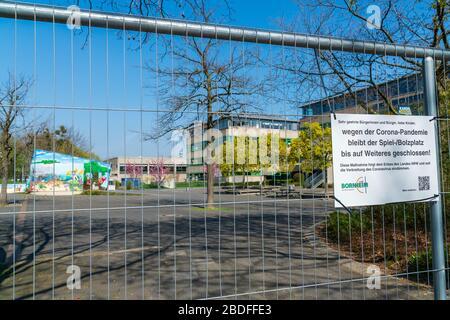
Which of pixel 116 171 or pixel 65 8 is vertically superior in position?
pixel 65 8

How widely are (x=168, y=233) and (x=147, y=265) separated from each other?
13.4 feet

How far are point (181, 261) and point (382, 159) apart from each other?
4.52 meters

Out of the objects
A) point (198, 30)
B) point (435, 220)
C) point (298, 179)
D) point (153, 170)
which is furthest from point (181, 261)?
point (198, 30)

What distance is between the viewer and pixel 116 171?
2.93 m

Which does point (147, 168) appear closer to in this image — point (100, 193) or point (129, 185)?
point (129, 185)

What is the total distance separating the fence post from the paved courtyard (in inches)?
30.5

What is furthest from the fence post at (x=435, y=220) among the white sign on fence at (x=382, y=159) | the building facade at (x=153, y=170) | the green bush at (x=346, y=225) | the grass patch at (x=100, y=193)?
the green bush at (x=346, y=225)

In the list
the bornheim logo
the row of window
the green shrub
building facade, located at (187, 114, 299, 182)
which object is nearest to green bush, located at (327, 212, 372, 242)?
the green shrub

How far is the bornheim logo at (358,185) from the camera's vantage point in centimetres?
317

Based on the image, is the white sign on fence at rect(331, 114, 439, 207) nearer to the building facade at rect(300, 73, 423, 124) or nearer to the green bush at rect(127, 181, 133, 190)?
the building facade at rect(300, 73, 423, 124)

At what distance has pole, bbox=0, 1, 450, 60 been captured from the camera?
2.53m
